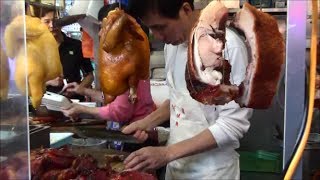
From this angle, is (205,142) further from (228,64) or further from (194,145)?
(228,64)

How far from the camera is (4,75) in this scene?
3.59 feet

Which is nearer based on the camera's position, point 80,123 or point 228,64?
point 228,64

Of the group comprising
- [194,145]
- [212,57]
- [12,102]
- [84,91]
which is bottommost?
[194,145]

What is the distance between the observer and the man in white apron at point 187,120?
1719 millimetres

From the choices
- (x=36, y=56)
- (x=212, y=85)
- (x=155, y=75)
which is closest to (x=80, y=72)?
(x=155, y=75)

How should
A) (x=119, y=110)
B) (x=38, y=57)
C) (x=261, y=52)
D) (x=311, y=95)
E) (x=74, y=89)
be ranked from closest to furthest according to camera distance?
(x=311, y=95)
(x=261, y=52)
(x=38, y=57)
(x=119, y=110)
(x=74, y=89)

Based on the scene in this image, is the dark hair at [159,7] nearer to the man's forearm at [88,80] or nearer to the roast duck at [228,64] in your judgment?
the roast duck at [228,64]

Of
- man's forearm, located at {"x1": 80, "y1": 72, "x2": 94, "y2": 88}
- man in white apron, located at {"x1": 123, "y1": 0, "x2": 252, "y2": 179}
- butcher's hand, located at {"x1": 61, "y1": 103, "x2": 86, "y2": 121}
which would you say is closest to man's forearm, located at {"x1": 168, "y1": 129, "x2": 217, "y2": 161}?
man in white apron, located at {"x1": 123, "y1": 0, "x2": 252, "y2": 179}

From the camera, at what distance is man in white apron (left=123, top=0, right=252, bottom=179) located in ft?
5.64

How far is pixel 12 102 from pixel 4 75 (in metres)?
0.08

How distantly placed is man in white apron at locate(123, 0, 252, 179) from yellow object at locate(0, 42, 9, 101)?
67 cm

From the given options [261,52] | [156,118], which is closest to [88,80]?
[156,118]

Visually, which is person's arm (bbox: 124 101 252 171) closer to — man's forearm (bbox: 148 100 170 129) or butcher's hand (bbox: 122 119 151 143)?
butcher's hand (bbox: 122 119 151 143)

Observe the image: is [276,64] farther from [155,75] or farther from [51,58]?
[155,75]
